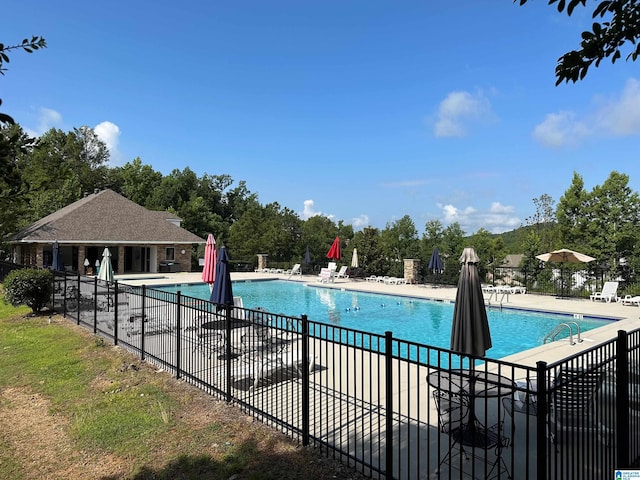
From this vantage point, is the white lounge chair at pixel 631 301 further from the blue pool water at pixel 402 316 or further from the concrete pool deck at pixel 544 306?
the blue pool water at pixel 402 316

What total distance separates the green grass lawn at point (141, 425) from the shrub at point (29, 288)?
387cm

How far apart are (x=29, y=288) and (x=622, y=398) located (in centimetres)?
1417

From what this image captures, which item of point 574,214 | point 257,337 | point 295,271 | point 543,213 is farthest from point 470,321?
point 543,213

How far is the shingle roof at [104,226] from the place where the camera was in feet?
89.8

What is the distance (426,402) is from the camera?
5.80m

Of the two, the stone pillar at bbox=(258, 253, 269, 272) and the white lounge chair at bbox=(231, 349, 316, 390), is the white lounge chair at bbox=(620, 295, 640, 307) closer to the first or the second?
the white lounge chair at bbox=(231, 349, 316, 390)

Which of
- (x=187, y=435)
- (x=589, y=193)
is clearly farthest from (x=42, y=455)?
(x=589, y=193)

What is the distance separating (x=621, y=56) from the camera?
91.3 inches

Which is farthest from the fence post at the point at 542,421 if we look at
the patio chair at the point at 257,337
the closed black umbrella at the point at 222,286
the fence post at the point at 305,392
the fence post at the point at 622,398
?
the closed black umbrella at the point at 222,286

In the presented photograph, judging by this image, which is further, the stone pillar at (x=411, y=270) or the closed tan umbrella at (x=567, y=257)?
the stone pillar at (x=411, y=270)

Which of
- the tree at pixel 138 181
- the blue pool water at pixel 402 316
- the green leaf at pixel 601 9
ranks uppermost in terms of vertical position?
the tree at pixel 138 181

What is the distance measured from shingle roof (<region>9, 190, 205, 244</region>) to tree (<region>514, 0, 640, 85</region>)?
1186 inches

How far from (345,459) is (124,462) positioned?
2.45 metres

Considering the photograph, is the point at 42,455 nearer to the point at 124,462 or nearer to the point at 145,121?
the point at 124,462
